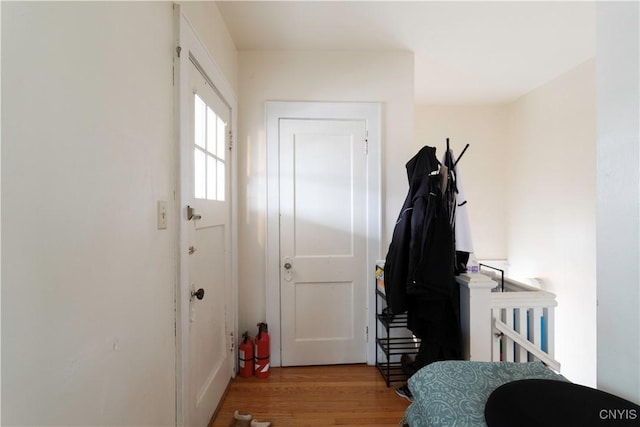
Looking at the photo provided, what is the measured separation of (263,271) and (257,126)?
1134 millimetres

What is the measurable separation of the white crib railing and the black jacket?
137 mm

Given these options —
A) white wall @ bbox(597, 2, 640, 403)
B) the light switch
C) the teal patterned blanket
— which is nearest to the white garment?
the teal patterned blanket

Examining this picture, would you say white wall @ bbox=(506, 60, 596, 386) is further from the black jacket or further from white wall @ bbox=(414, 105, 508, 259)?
the black jacket

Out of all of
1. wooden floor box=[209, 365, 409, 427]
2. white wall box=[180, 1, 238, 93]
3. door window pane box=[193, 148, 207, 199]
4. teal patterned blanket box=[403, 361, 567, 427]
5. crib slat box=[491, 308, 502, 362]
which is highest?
white wall box=[180, 1, 238, 93]

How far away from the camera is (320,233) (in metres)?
2.23

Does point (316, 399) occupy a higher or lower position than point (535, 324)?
lower

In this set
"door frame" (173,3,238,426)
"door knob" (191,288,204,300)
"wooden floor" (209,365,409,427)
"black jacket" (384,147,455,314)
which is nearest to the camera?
"door frame" (173,3,238,426)

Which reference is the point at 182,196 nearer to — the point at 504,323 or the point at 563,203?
the point at 504,323

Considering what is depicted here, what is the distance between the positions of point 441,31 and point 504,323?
1.93 m

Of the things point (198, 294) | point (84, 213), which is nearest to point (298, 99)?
point (198, 294)

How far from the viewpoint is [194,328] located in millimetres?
1420

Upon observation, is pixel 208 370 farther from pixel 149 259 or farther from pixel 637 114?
pixel 637 114

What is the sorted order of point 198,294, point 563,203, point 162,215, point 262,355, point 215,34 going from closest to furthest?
point 162,215
point 198,294
point 215,34
point 262,355
point 563,203

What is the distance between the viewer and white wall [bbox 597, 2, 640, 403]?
0.59 metres
